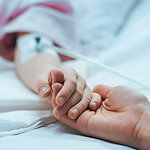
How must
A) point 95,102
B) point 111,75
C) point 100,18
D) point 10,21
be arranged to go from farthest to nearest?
point 100,18
point 10,21
point 111,75
point 95,102

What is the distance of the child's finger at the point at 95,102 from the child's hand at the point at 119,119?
0.01m

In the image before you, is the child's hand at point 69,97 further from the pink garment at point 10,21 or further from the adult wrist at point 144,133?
the pink garment at point 10,21

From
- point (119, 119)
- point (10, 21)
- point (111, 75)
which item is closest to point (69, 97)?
point (119, 119)

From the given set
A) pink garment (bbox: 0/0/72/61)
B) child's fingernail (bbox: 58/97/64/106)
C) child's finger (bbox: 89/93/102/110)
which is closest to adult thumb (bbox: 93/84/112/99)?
child's finger (bbox: 89/93/102/110)

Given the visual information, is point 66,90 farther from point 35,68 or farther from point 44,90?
point 35,68

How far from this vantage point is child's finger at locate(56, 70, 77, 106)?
0.50 metres

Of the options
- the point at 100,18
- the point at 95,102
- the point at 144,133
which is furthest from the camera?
the point at 100,18

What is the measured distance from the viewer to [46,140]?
0.47 m

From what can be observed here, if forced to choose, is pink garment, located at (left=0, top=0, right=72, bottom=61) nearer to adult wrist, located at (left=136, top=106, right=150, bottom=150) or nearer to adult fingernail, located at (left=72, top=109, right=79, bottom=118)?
adult fingernail, located at (left=72, top=109, right=79, bottom=118)

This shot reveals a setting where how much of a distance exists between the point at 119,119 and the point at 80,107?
98 mm

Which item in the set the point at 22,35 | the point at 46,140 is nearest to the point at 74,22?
the point at 22,35

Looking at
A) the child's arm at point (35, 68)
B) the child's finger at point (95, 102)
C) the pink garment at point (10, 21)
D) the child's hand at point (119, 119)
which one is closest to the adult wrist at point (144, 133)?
the child's hand at point (119, 119)

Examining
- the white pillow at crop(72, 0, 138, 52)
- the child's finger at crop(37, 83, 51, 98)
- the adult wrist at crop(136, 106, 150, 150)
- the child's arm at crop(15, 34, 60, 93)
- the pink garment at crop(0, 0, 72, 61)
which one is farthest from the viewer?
the white pillow at crop(72, 0, 138, 52)

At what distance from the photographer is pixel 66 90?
516 millimetres
